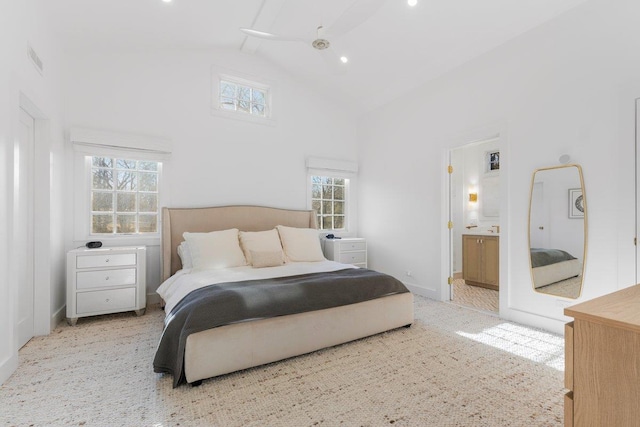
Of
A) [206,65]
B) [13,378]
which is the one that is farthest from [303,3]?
[13,378]

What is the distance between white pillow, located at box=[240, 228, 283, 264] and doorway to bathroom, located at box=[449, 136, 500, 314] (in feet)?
9.91

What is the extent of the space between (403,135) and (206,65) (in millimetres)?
3062

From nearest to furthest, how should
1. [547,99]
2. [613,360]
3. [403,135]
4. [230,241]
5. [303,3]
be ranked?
[613,360]
[547,99]
[303,3]
[230,241]
[403,135]

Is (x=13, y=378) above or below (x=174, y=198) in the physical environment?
below

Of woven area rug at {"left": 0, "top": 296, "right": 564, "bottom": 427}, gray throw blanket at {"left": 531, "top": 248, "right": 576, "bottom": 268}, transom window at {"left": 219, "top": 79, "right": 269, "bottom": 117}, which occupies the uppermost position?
transom window at {"left": 219, "top": 79, "right": 269, "bottom": 117}

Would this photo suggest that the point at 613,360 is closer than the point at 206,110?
Yes

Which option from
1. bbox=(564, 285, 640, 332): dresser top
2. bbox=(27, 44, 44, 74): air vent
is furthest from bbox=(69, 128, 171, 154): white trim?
bbox=(564, 285, 640, 332): dresser top

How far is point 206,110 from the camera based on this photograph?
14.3 ft

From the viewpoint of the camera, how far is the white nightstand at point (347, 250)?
4.84 meters

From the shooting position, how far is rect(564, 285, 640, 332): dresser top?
2.94 ft

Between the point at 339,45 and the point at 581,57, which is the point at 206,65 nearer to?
the point at 339,45

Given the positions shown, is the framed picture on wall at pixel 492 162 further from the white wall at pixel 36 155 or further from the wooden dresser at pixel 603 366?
the white wall at pixel 36 155

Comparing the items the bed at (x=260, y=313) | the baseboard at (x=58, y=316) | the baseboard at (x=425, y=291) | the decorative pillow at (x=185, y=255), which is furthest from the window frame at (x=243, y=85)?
the baseboard at (x=425, y=291)

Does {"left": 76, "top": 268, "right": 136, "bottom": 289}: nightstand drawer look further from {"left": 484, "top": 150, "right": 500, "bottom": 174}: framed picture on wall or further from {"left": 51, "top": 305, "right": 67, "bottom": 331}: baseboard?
{"left": 484, "top": 150, "right": 500, "bottom": 174}: framed picture on wall
